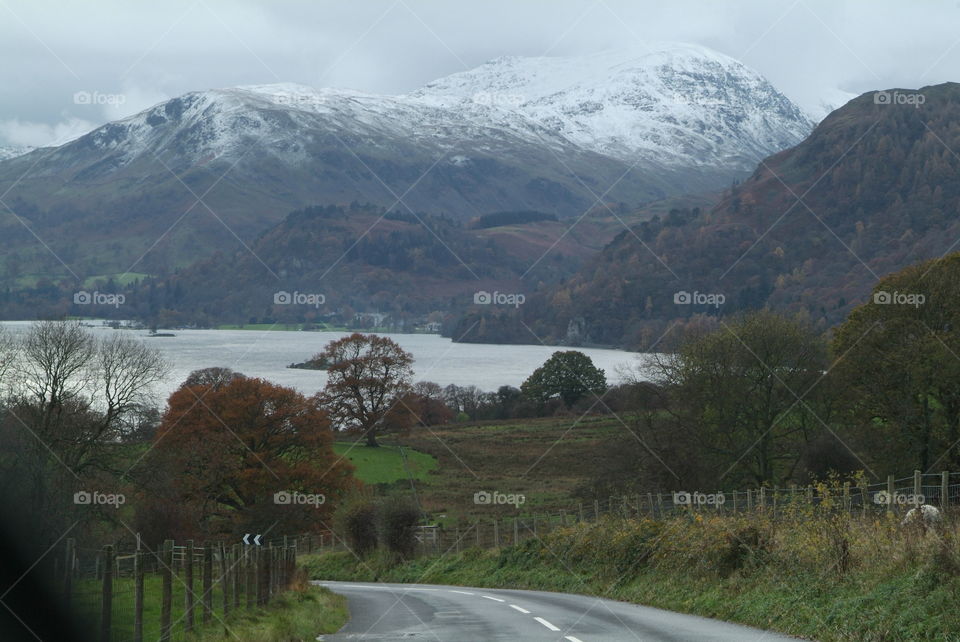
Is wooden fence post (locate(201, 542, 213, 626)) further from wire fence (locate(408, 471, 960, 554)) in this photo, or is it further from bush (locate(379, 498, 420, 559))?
bush (locate(379, 498, 420, 559))

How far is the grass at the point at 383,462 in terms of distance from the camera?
8344 centimetres

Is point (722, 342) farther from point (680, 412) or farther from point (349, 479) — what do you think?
point (349, 479)

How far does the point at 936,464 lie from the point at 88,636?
39376 mm

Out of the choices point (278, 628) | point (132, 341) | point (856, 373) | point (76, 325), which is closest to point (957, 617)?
point (278, 628)

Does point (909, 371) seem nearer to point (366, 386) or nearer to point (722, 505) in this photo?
point (722, 505)

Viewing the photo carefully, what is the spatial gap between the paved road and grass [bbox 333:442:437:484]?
55970 mm

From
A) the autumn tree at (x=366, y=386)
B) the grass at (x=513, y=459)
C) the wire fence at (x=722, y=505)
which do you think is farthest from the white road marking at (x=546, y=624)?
the autumn tree at (x=366, y=386)

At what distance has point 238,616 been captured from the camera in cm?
1853

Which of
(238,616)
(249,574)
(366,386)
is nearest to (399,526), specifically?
(249,574)

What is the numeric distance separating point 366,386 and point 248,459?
31912 millimetres

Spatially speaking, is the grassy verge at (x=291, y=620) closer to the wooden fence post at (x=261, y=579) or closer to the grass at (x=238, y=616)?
the grass at (x=238, y=616)

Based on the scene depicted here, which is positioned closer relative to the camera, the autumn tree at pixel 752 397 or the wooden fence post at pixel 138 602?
the wooden fence post at pixel 138 602

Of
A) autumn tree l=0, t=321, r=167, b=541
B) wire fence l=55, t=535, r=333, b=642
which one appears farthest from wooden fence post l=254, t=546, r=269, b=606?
autumn tree l=0, t=321, r=167, b=541

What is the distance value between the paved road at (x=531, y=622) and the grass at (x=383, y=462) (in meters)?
56.0
